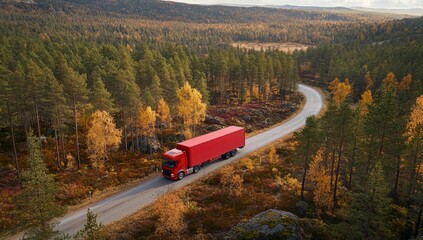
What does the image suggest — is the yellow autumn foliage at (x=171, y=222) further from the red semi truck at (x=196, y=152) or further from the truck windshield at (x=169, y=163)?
the red semi truck at (x=196, y=152)

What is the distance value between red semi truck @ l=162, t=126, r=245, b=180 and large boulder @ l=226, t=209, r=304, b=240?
16541 mm

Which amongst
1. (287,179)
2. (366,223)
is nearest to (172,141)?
(287,179)

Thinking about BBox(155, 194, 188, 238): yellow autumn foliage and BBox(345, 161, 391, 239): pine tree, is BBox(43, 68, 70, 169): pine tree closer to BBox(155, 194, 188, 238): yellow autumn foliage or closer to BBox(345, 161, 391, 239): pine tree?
BBox(155, 194, 188, 238): yellow autumn foliage

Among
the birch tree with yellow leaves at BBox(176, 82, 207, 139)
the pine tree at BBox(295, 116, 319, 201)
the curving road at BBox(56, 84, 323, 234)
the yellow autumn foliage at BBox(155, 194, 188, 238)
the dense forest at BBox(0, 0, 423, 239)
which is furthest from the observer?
the birch tree with yellow leaves at BBox(176, 82, 207, 139)

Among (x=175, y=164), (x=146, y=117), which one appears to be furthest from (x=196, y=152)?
(x=146, y=117)

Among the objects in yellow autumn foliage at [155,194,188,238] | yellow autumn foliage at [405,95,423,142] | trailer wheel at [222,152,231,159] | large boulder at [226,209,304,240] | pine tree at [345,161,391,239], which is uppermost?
yellow autumn foliage at [405,95,423,142]

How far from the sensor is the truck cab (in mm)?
38469

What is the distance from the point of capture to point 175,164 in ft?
126

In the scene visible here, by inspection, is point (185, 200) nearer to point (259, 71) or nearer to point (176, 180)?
point (176, 180)

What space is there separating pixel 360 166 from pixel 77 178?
36866mm

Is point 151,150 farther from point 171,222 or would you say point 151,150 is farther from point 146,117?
point 171,222

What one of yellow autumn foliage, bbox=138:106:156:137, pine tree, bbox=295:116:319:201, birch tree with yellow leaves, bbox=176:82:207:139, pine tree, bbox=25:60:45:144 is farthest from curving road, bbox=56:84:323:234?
pine tree, bbox=25:60:45:144

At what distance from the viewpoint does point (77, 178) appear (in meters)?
40.2

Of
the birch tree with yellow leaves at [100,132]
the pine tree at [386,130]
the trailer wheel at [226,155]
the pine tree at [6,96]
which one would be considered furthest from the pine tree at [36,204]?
the pine tree at [386,130]
